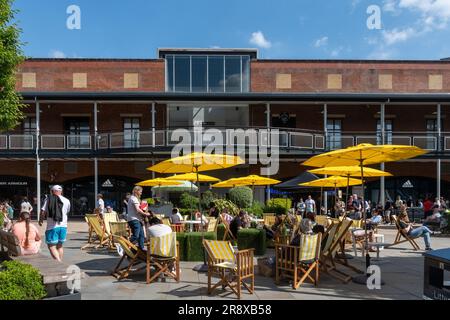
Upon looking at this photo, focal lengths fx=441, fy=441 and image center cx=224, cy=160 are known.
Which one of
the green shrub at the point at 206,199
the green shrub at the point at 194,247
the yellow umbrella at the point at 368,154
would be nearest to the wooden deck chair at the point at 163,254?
the green shrub at the point at 194,247

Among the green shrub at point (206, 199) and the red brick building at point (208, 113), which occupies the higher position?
the red brick building at point (208, 113)

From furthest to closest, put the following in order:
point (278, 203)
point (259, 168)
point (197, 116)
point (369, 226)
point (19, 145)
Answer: point (197, 116) < point (259, 168) < point (19, 145) < point (278, 203) < point (369, 226)

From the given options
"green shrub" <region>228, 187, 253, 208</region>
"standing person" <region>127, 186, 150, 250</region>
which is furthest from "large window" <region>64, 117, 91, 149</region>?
"standing person" <region>127, 186, 150, 250</region>

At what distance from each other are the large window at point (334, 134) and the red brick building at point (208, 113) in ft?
0.24

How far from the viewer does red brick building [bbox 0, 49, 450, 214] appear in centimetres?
2450

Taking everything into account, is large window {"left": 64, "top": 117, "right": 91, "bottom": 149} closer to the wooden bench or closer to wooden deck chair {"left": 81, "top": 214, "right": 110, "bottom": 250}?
wooden deck chair {"left": 81, "top": 214, "right": 110, "bottom": 250}

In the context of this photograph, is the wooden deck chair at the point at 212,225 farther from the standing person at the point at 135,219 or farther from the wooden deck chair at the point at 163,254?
the wooden deck chair at the point at 163,254

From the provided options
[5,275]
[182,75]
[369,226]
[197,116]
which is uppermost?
[182,75]

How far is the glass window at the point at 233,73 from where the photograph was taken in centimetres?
3070

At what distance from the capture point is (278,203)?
752 inches
